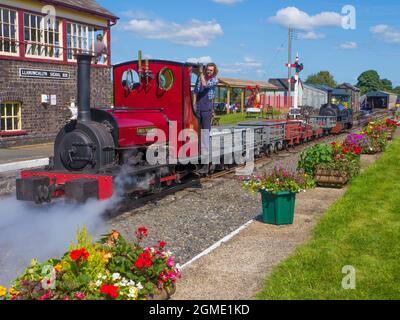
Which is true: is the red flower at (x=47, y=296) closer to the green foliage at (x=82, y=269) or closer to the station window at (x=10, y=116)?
the green foliage at (x=82, y=269)

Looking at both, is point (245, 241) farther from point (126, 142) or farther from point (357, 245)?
point (126, 142)

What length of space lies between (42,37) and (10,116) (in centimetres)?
367

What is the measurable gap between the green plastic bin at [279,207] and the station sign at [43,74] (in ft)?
46.7

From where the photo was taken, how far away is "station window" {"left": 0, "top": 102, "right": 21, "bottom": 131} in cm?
1816

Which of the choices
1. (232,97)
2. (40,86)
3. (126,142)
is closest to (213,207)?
(126,142)

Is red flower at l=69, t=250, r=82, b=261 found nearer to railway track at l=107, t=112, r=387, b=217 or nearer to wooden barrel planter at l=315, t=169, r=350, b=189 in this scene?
railway track at l=107, t=112, r=387, b=217

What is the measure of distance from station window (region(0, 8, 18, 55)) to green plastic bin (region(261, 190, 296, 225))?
46.5 feet

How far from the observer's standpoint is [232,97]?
161ft

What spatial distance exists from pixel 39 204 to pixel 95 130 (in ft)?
5.03

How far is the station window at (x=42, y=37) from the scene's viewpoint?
19.0m

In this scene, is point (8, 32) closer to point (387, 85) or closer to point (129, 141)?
point (129, 141)

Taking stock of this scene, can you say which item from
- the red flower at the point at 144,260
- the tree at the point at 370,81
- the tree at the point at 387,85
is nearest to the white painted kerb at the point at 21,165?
the red flower at the point at 144,260

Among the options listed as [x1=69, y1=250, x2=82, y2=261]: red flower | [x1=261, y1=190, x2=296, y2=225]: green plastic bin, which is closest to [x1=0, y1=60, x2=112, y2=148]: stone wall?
[x1=261, y1=190, x2=296, y2=225]: green plastic bin
